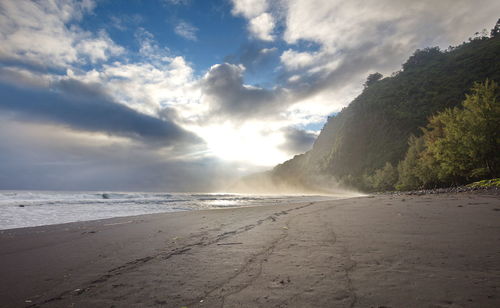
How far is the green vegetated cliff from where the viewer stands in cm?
7219

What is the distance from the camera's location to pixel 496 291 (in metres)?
2.67

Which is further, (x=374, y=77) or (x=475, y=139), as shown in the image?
(x=374, y=77)

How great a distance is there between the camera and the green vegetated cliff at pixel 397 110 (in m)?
72.2

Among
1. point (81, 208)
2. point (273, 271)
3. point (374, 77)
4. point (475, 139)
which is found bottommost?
point (273, 271)

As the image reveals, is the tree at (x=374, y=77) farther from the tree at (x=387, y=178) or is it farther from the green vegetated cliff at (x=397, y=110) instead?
the tree at (x=387, y=178)

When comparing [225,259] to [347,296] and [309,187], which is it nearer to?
[347,296]

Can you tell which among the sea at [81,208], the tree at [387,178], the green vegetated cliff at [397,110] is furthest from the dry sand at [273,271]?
the tree at [387,178]

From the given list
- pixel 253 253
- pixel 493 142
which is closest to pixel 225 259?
pixel 253 253

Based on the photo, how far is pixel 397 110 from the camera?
292ft

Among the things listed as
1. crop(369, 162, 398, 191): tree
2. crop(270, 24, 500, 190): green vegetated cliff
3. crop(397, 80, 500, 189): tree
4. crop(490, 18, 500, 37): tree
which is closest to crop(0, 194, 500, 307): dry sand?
crop(397, 80, 500, 189): tree

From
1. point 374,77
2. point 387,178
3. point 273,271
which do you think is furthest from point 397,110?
point 273,271

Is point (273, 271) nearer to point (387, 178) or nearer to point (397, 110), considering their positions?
point (387, 178)

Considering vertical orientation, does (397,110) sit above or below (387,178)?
above

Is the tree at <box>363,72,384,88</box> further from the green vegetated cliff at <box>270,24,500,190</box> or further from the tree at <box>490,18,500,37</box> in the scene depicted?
the tree at <box>490,18,500,37</box>
